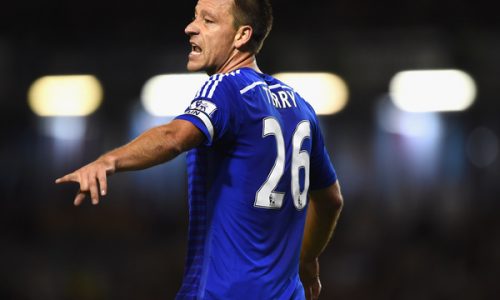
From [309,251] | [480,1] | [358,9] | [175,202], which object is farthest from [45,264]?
[309,251]

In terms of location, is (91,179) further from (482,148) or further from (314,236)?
(482,148)

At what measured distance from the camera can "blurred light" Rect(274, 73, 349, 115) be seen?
895 centimetres

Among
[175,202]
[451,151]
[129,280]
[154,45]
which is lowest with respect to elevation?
[129,280]

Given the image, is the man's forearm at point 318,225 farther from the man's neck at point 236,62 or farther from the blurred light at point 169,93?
the blurred light at point 169,93

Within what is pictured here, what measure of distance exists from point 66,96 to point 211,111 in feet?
23.7

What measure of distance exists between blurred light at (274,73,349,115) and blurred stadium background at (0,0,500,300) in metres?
0.09

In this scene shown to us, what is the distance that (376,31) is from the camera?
9039 mm

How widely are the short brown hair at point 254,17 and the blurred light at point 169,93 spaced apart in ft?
19.9

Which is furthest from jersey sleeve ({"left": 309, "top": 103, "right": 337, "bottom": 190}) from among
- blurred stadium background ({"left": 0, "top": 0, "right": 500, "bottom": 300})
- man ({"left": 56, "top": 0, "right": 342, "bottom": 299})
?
blurred stadium background ({"left": 0, "top": 0, "right": 500, "bottom": 300})

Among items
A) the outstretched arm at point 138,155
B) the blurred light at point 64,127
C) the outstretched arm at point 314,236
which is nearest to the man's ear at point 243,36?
the outstretched arm at point 138,155

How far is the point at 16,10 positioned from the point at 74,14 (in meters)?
0.66

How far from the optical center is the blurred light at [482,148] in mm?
8805

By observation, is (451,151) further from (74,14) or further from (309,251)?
(309,251)

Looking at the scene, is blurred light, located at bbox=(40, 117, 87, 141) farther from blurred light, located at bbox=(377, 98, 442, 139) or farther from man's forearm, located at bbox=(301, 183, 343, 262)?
man's forearm, located at bbox=(301, 183, 343, 262)
